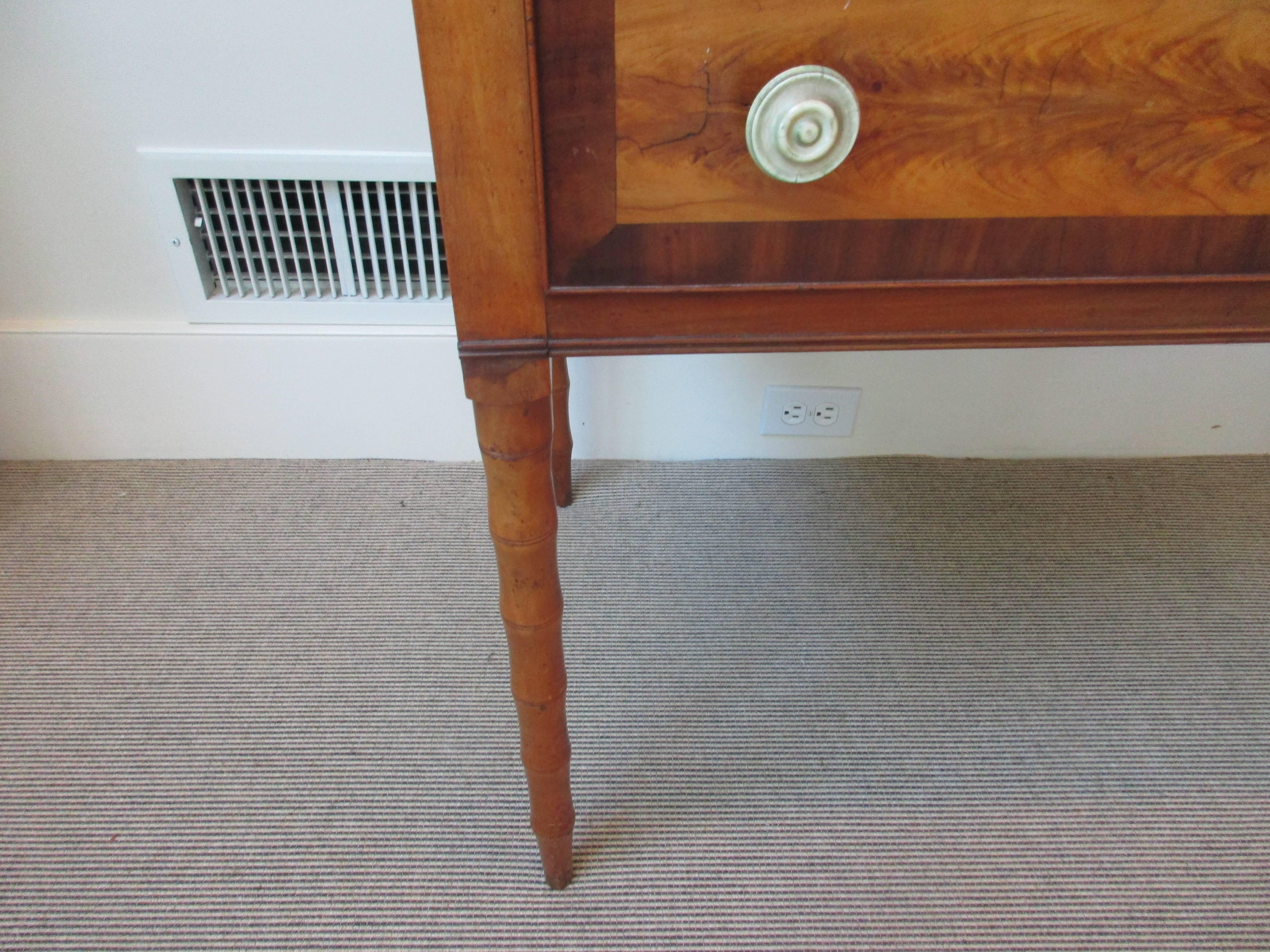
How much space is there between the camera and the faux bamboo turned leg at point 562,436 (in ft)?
3.34

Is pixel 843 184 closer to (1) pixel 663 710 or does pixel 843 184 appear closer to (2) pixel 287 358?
(1) pixel 663 710

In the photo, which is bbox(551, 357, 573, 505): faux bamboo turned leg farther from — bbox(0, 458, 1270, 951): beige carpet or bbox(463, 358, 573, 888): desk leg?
bbox(463, 358, 573, 888): desk leg

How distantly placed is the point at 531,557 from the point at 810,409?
0.76 meters

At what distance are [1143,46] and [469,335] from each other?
378 millimetres

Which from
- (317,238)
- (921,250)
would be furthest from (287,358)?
(921,250)

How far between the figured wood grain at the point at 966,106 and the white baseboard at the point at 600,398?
0.72m

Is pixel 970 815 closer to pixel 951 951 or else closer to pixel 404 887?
pixel 951 951

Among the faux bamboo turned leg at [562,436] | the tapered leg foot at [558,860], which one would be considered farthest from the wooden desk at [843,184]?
the faux bamboo turned leg at [562,436]

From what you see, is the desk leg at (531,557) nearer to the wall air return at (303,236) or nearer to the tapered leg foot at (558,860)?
the tapered leg foot at (558,860)

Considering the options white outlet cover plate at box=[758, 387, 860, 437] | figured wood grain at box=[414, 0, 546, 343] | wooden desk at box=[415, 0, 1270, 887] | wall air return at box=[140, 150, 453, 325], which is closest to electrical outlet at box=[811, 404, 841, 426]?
white outlet cover plate at box=[758, 387, 860, 437]

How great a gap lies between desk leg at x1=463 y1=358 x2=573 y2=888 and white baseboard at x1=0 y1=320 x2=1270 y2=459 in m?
0.64

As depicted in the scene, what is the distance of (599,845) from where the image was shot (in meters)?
0.76

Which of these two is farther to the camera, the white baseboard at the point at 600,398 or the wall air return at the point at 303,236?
the white baseboard at the point at 600,398

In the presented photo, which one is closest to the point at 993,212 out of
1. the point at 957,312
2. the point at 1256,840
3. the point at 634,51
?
the point at 957,312
